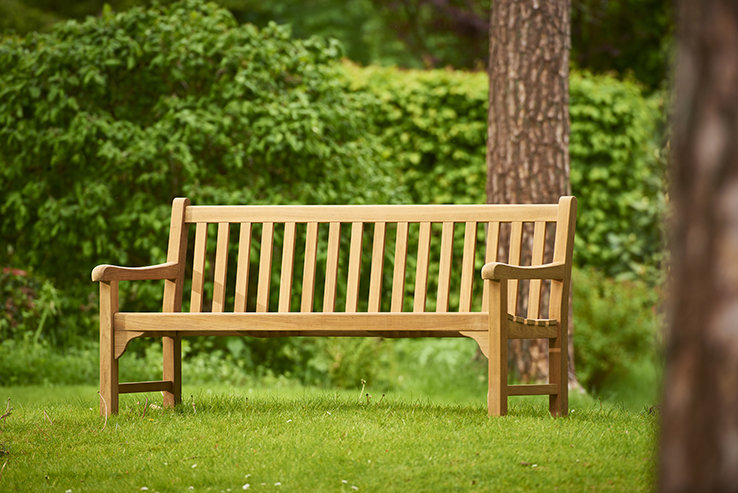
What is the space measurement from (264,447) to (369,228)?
380cm

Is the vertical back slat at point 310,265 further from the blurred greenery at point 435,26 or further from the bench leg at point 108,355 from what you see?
the blurred greenery at point 435,26

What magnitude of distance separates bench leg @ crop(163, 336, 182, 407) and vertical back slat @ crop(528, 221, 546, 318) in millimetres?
1656

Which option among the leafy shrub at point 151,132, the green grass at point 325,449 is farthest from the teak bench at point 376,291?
the leafy shrub at point 151,132

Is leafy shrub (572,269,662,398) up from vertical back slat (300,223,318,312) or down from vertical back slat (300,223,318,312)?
down

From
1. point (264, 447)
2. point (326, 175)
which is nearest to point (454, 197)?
point (326, 175)

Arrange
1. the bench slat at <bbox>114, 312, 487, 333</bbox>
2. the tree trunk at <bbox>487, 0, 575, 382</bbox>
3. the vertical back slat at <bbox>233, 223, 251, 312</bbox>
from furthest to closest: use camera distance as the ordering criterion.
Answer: the tree trunk at <bbox>487, 0, 575, 382</bbox> → the vertical back slat at <bbox>233, 223, 251, 312</bbox> → the bench slat at <bbox>114, 312, 487, 333</bbox>

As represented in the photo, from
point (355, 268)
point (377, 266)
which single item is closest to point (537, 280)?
point (377, 266)

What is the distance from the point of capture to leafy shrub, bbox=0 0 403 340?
650 centimetres

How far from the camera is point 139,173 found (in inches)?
265

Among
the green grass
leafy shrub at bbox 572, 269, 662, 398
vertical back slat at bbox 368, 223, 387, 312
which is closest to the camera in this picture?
the green grass

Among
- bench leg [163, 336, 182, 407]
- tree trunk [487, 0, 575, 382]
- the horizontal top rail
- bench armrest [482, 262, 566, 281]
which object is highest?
tree trunk [487, 0, 575, 382]

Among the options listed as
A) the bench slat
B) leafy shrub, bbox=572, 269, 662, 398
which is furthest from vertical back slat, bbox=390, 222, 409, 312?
leafy shrub, bbox=572, 269, 662, 398

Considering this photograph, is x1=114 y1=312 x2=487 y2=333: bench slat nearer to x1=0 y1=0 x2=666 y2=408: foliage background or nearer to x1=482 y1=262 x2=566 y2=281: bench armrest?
x1=482 y1=262 x2=566 y2=281: bench armrest

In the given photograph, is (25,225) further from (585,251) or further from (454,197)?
(585,251)
